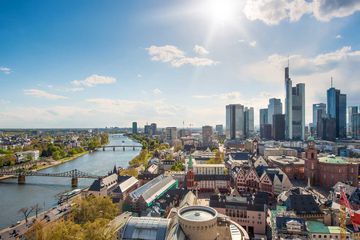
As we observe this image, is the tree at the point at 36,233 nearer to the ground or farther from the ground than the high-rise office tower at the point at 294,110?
nearer to the ground

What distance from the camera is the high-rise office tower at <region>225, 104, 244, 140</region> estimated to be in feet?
541

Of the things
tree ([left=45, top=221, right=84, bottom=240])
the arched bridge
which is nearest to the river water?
the arched bridge

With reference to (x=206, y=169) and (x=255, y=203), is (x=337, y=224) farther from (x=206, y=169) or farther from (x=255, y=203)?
(x=206, y=169)

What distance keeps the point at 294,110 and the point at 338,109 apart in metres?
24.1

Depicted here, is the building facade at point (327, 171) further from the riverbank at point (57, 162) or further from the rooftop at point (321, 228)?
the riverbank at point (57, 162)

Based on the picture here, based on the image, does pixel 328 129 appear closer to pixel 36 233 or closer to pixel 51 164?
pixel 51 164

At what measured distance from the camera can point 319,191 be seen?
47.2 m

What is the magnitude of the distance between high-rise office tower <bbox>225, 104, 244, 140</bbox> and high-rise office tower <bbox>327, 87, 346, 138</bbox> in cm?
5047

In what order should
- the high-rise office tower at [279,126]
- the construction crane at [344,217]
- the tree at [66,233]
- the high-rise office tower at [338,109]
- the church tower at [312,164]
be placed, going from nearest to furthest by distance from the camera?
the tree at [66,233] → the construction crane at [344,217] → the church tower at [312,164] → the high-rise office tower at [338,109] → the high-rise office tower at [279,126]

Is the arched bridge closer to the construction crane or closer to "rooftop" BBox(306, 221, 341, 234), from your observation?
"rooftop" BBox(306, 221, 341, 234)

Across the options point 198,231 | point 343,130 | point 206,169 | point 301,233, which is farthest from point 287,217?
point 343,130

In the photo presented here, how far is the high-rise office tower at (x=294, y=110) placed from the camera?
448ft

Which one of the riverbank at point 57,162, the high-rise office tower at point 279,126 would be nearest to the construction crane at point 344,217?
the riverbank at point 57,162

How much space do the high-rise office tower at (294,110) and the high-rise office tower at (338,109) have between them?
16.8 m
